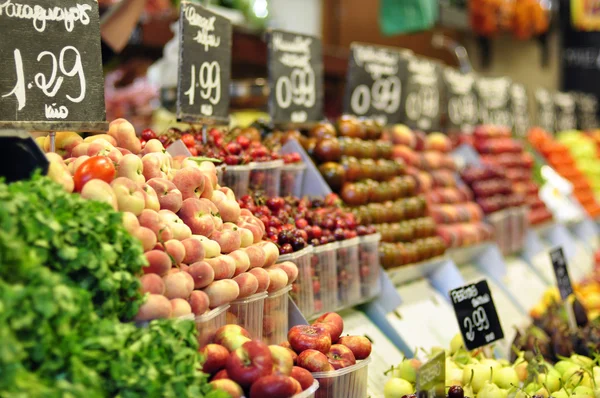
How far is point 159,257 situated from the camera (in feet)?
6.55

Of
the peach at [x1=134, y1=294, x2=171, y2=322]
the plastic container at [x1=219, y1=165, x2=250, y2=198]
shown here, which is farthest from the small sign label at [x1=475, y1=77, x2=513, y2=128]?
the peach at [x1=134, y1=294, x2=171, y2=322]

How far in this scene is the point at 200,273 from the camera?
84.0 inches

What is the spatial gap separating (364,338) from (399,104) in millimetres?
2739

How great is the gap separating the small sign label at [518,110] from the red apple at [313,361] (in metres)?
5.31

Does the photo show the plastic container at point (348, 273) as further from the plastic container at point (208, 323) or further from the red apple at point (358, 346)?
the plastic container at point (208, 323)

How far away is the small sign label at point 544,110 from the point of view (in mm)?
8000

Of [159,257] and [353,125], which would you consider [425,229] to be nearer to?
[353,125]

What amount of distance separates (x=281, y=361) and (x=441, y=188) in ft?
10.1

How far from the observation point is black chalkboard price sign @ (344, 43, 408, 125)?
14.5ft

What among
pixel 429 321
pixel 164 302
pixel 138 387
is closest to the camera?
pixel 138 387

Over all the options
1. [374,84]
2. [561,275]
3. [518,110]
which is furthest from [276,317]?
[518,110]

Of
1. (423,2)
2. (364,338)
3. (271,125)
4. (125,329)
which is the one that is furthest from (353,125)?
(423,2)

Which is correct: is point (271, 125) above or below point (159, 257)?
above

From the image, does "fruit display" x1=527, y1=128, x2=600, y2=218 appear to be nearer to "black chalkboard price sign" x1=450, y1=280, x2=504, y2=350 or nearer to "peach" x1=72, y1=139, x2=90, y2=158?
"black chalkboard price sign" x1=450, y1=280, x2=504, y2=350
